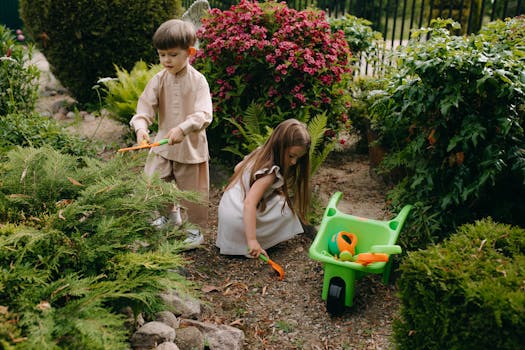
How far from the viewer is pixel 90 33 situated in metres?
6.60

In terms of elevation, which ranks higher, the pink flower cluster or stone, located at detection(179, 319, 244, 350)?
the pink flower cluster

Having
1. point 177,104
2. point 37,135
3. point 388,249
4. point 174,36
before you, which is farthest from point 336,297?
point 37,135

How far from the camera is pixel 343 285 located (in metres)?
Answer: 3.09

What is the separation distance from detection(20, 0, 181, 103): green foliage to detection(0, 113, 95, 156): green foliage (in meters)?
2.20

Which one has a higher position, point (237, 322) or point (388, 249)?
point (388, 249)

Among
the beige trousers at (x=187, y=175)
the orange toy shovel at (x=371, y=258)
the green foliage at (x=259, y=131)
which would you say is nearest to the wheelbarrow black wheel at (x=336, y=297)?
the orange toy shovel at (x=371, y=258)

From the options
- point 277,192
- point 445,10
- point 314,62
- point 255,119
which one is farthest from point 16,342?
point 445,10

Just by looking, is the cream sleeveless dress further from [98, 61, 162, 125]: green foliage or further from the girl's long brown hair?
[98, 61, 162, 125]: green foliage

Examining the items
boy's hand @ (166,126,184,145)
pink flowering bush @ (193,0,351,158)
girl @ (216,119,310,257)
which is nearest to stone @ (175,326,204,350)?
girl @ (216,119,310,257)

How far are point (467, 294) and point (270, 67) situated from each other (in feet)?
10.5

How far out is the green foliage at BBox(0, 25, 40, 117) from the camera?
507 centimetres

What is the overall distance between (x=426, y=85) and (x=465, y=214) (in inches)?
32.3

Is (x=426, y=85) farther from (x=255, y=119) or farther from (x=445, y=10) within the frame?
(x=445, y=10)

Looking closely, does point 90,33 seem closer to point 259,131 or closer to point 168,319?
point 259,131
